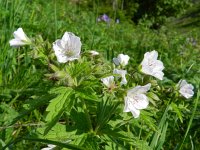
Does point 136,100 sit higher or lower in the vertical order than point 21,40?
lower

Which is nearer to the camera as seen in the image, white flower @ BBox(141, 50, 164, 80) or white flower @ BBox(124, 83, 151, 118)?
white flower @ BBox(124, 83, 151, 118)

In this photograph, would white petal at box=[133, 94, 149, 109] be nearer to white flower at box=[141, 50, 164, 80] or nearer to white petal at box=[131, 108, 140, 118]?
white petal at box=[131, 108, 140, 118]

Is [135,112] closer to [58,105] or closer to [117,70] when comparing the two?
[117,70]

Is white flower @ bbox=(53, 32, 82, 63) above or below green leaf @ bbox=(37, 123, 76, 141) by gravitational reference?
above

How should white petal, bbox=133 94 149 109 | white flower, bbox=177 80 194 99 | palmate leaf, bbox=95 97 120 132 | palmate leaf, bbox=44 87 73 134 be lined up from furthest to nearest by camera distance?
white flower, bbox=177 80 194 99 → palmate leaf, bbox=95 97 120 132 → white petal, bbox=133 94 149 109 → palmate leaf, bbox=44 87 73 134

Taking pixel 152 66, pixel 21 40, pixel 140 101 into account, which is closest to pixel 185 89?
pixel 152 66

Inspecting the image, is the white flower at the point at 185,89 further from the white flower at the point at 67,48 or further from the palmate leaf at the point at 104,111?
the white flower at the point at 67,48

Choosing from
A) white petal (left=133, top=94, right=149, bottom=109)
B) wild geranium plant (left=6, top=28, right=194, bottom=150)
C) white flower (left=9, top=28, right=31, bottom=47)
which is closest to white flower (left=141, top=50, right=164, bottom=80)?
wild geranium plant (left=6, top=28, right=194, bottom=150)
